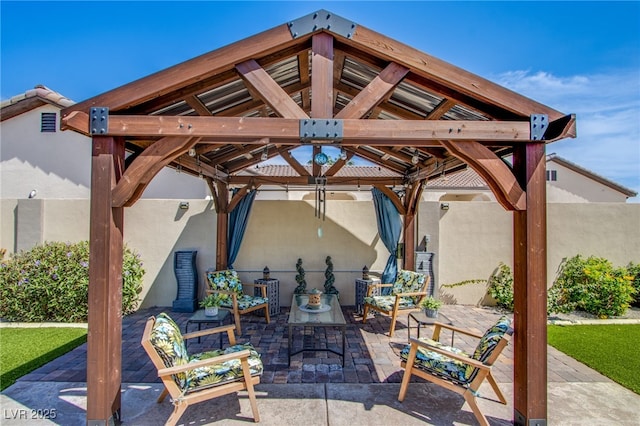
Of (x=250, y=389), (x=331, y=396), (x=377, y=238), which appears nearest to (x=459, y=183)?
(x=377, y=238)

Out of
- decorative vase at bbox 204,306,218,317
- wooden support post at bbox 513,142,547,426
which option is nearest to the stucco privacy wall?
decorative vase at bbox 204,306,218,317

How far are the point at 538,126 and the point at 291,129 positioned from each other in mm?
2534

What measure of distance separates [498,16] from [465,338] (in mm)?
6151

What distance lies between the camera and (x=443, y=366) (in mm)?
3801

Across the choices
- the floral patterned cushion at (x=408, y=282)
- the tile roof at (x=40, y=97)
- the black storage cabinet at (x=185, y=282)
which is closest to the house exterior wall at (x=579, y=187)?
the floral patterned cushion at (x=408, y=282)

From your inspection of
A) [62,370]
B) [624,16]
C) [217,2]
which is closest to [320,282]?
[62,370]

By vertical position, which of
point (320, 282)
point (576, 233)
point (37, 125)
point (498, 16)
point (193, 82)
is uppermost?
point (498, 16)

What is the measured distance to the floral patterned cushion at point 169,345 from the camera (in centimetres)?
337

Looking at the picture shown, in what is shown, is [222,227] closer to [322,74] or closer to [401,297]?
[401,297]

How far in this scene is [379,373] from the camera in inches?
182

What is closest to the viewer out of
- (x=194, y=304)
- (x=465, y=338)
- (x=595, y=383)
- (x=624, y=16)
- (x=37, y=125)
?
(x=595, y=383)

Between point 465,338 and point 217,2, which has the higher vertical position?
point 217,2

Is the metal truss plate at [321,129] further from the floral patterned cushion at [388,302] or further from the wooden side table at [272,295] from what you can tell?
the wooden side table at [272,295]

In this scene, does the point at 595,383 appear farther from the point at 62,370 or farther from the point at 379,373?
the point at 62,370
